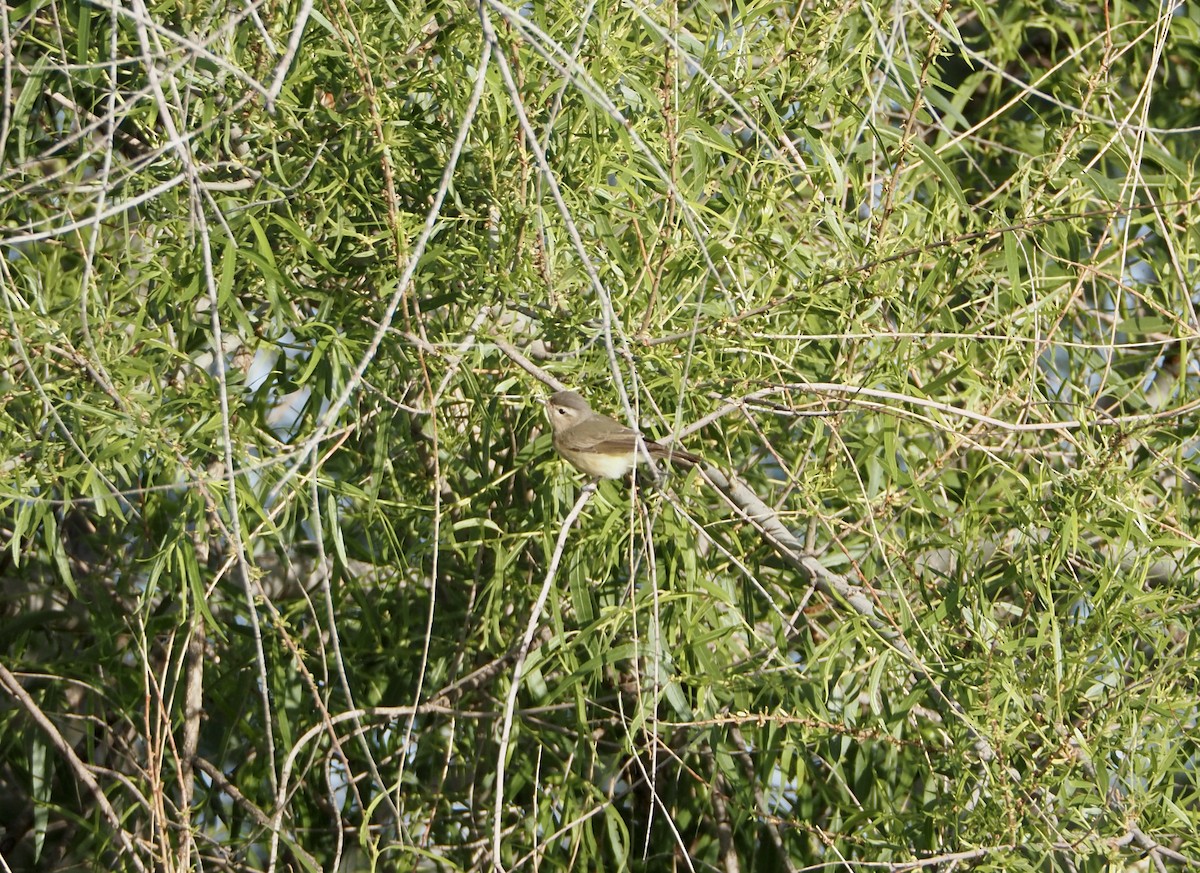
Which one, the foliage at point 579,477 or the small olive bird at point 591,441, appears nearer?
the foliage at point 579,477

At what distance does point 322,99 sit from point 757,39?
3.02 ft

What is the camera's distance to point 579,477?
3096 mm

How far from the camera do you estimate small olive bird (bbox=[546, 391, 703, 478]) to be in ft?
9.60

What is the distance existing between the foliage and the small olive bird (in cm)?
5

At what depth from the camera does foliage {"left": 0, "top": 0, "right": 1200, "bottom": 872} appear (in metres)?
2.63

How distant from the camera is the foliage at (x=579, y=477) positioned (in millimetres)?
2627

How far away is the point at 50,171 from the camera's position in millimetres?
3590

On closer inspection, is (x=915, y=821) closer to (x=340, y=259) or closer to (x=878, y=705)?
(x=878, y=705)

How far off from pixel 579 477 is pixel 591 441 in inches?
3.6

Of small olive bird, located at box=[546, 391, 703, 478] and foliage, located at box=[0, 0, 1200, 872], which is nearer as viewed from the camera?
foliage, located at box=[0, 0, 1200, 872]

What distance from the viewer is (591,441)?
10.0 ft

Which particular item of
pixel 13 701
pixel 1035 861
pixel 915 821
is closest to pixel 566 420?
pixel 915 821

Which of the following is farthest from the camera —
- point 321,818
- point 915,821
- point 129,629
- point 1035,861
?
point 321,818

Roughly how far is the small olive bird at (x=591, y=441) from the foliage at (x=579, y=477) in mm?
53
